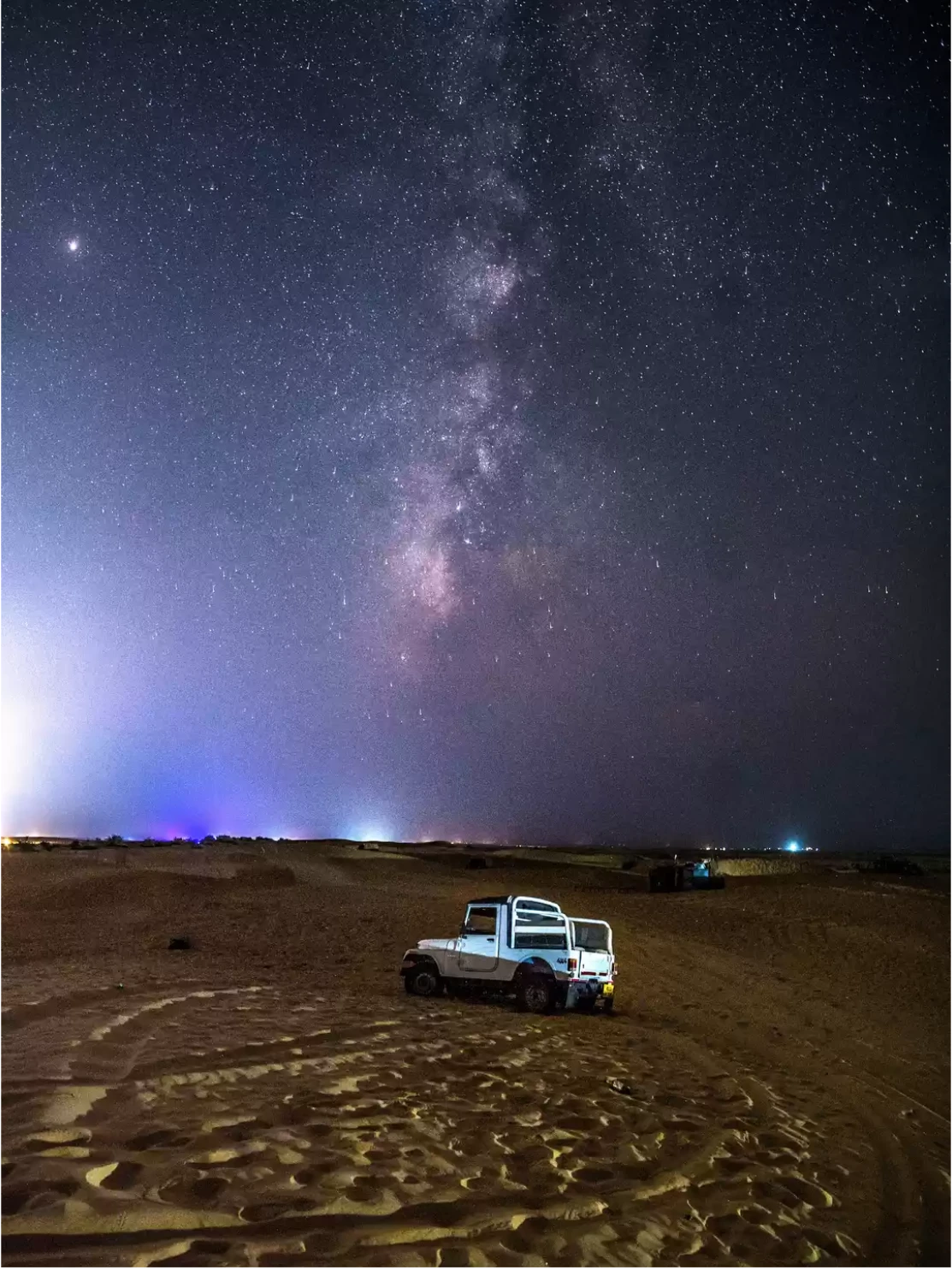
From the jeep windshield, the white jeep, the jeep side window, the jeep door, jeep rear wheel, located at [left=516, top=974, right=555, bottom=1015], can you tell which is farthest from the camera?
the jeep side window

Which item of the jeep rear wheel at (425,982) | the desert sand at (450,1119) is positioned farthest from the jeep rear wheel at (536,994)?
the jeep rear wheel at (425,982)

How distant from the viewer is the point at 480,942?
17.2 m

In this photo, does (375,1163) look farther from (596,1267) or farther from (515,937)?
(515,937)

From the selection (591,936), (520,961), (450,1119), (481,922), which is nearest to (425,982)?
(481,922)

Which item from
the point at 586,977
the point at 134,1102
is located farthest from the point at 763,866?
the point at 134,1102

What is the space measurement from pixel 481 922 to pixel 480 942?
0.44 meters

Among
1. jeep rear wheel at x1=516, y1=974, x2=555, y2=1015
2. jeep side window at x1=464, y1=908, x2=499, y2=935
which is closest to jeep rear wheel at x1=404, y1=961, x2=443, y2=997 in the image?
jeep side window at x1=464, y1=908, x2=499, y2=935

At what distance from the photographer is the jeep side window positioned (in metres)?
17.3

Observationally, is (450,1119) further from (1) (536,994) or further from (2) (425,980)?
(2) (425,980)

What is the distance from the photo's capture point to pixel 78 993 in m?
14.1

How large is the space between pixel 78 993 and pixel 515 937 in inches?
299

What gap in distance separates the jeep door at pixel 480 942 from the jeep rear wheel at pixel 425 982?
0.55m

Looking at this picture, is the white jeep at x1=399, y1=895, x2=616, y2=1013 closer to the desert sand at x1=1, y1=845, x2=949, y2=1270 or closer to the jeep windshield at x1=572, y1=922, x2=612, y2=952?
the jeep windshield at x1=572, y1=922, x2=612, y2=952

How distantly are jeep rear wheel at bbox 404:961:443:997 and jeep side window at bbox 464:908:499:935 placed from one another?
0.97m
